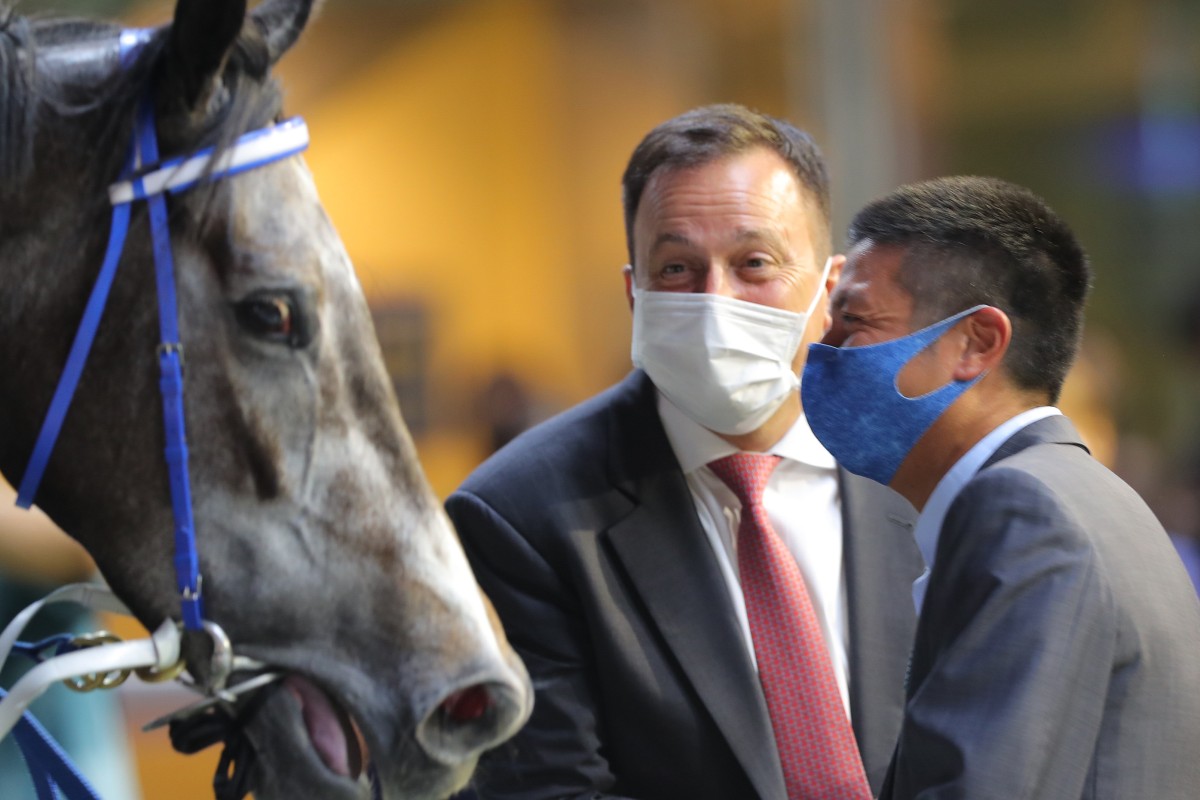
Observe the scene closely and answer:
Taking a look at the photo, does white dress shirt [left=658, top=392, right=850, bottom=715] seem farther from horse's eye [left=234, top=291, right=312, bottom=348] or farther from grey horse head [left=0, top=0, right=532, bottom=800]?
horse's eye [left=234, top=291, right=312, bottom=348]

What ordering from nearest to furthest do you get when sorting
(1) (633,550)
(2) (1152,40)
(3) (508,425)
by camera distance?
(1) (633,550) → (3) (508,425) → (2) (1152,40)

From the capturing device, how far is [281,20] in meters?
1.94

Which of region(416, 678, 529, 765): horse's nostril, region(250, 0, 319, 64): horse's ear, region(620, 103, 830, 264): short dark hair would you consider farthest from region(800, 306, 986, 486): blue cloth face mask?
region(250, 0, 319, 64): horse's ear

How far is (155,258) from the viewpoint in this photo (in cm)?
170

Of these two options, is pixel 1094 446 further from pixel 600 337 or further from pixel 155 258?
pixel 600 337

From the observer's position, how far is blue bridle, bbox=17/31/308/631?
1.69 meters

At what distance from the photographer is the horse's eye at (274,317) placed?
1718mm

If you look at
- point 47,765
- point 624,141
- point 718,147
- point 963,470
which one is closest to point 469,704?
point 47,765

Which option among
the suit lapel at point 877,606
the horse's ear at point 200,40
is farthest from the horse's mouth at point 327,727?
the suit lapel at point 877,606

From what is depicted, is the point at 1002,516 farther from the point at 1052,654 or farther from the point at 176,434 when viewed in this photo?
the point at 176,434

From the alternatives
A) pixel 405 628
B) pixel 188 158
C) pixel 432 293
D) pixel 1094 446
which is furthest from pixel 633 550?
pixel 432 293

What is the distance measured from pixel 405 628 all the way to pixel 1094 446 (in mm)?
3304

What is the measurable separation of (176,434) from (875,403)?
99 centimetres

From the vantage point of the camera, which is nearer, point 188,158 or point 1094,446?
point 188,158
